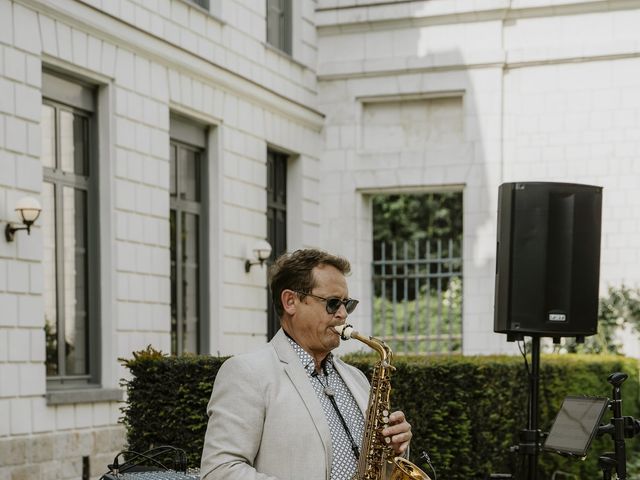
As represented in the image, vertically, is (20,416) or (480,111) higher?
(480,111)

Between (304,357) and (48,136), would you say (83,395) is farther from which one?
(304,357)

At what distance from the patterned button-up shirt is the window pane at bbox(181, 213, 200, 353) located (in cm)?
949

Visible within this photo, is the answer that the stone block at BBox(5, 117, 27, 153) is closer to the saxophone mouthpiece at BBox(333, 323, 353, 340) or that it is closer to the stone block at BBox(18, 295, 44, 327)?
the stone block at BBox(18, 295, 44, 327)

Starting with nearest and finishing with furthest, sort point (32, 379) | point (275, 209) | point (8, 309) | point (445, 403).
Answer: point (445, 403), point (8, 309), point (32, 379), point (275, 209)

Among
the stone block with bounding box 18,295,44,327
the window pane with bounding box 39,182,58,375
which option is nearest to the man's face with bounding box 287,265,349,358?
the stone block with bounding box 18,295,44,327

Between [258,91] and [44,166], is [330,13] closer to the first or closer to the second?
[258,91]

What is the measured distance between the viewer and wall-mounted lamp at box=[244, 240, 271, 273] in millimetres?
15352

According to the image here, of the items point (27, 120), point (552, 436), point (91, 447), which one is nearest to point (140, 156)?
point (27, 120)

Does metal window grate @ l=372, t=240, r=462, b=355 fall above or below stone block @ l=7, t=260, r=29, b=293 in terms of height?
below

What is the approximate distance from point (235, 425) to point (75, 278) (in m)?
8.08

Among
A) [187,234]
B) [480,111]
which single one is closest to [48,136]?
[187,234]

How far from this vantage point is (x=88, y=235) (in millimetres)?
12352

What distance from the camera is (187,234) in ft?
47.5

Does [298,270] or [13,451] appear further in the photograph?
[13,451]
